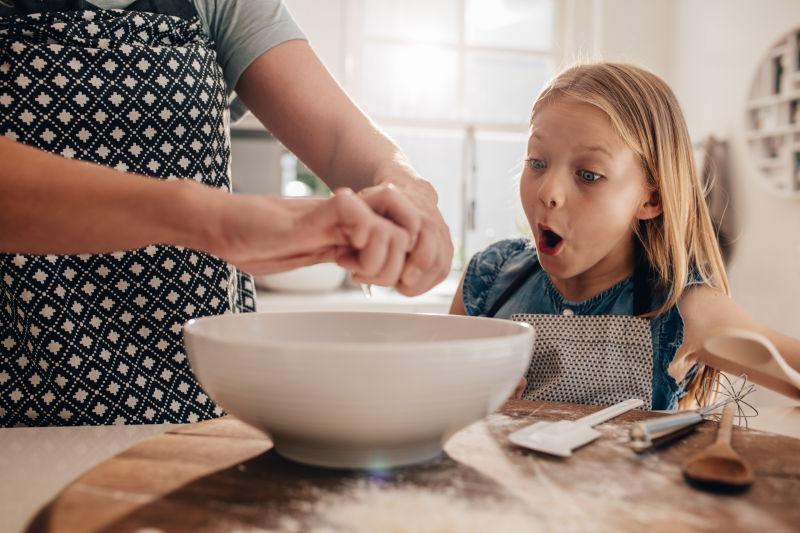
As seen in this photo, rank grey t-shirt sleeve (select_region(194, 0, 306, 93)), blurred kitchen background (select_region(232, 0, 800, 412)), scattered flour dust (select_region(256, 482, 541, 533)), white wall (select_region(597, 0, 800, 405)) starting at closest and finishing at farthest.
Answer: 1. scattered flour dust (select_region(256, 482, 541, 533))
2. grey t-shirt sleeve (select_region(194, 0, 306, 93))
3. white wall (select_region(597, 0, 800, 405))
4. blurred kitchen background (select_region(232, 0, 800, 412))

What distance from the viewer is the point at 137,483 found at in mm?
511

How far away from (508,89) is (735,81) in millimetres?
1127

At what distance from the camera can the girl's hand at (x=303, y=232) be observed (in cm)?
57

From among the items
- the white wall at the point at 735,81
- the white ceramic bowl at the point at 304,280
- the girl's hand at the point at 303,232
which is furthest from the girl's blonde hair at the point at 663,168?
the white ceramic bowl at the point at 304,280

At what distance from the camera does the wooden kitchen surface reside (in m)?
0.45

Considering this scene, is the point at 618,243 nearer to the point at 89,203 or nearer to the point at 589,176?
the point at 589,176

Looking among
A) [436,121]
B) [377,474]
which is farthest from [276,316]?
[436,121]

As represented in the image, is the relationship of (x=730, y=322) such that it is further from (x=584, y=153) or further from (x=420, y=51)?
(x=420, y=51)

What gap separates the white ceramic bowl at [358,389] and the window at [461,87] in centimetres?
306

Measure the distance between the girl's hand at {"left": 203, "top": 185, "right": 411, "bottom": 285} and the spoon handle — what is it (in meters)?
0.32

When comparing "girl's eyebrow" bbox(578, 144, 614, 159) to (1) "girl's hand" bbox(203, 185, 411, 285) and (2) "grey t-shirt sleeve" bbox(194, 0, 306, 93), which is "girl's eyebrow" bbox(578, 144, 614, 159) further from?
(1) "girl's hand" bbox(203, 185, 411, 285)

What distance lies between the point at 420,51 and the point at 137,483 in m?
3.34

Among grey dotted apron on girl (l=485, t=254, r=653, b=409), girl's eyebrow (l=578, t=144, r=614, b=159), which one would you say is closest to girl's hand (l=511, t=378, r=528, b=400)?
grey dotted apron on girl (l=485, t=254, r=653, b=409)

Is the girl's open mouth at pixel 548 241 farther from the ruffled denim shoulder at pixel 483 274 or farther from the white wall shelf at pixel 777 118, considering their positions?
the white wall shelf at pixel 777 118
